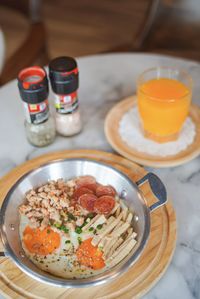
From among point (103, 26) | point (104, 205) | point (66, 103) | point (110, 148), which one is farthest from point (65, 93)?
point (103, 26)

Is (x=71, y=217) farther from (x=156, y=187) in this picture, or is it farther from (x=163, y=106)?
(x=163, y=106)

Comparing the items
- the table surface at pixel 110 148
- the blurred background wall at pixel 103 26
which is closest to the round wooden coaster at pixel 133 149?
the table surface at pixel 110 148

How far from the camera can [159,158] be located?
1.07m

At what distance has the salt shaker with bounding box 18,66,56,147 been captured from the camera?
3.30 feet

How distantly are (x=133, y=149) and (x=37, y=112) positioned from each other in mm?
265

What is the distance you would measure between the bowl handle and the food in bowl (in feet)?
0.21

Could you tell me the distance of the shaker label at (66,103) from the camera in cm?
107

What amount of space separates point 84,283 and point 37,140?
457 millimetres

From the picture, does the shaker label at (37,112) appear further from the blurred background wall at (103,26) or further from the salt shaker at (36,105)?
the blurred background wall at (103,26)

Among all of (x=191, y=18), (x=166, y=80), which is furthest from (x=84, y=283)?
(x=191, y=18)

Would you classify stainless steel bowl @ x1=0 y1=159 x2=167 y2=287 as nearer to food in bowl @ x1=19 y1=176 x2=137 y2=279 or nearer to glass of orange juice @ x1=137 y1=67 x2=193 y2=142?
food in bowl @ x1=19 y1=176 x2=137 y2=279

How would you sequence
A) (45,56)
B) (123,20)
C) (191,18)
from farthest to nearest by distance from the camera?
(123,20) < (45,56) < (191,18)

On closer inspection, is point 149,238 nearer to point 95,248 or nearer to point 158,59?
point 95,248

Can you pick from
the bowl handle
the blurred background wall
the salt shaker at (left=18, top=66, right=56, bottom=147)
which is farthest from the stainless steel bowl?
the blurred background wall
